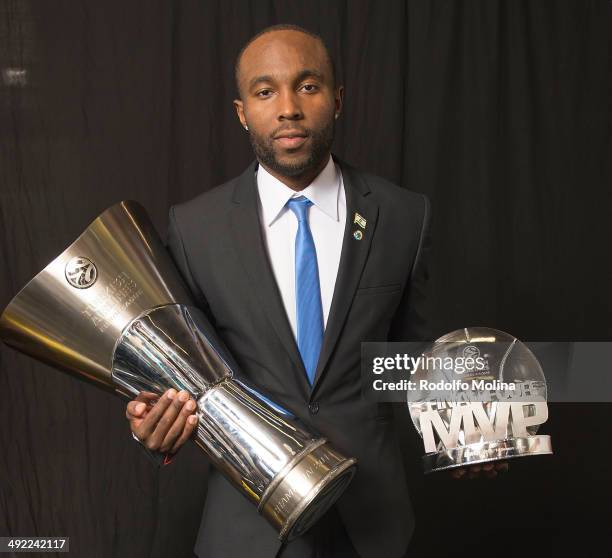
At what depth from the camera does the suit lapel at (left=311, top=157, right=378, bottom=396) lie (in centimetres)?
141

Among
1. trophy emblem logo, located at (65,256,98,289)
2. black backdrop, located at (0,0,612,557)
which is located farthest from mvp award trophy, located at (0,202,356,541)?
black backdrop, located at (0,0,612,557)

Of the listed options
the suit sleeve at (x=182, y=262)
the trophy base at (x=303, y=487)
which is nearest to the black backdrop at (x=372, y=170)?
the suit sleeve at (x=182, y=262)

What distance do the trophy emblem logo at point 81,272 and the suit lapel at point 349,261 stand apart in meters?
0.42

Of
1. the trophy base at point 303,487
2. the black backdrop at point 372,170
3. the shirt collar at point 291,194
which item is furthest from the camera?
the black backdrop at point 372,170

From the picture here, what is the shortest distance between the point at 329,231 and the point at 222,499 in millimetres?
541

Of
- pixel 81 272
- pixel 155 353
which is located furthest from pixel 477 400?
pixel 81 272

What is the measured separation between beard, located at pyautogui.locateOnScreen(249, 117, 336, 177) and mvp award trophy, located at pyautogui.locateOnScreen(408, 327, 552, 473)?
419mm

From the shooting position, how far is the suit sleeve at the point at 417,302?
158 cm

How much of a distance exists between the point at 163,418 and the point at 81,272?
28 centimetres

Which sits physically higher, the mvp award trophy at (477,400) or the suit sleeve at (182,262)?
the suit sleeve at (182,262)

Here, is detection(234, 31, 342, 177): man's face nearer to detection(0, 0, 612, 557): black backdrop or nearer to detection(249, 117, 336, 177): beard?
detection(249, 117, 336, 177): beard

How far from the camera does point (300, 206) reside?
147 cm
